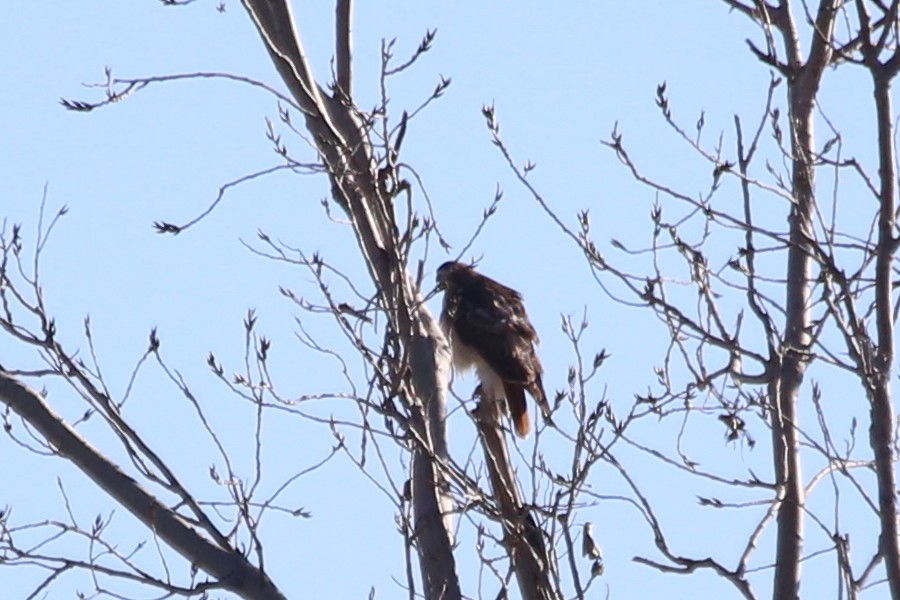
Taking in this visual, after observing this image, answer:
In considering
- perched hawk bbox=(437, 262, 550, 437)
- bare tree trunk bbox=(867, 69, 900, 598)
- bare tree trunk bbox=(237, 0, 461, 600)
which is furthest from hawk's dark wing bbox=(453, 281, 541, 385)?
bare tree trunk bbox=(867, 69, 900, 598)

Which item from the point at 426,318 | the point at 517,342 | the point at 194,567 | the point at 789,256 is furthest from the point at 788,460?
the point at 517,342

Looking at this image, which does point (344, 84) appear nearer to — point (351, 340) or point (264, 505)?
point (351, 340)

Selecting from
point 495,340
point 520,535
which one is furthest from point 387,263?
point 495,340

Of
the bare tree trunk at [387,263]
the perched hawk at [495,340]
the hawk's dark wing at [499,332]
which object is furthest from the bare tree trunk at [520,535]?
the hawk's dark wing at [499,332]

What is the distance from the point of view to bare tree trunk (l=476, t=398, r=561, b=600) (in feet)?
16.2

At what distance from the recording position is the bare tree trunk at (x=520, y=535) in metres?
4.95

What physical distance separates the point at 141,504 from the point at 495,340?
16.5 feet

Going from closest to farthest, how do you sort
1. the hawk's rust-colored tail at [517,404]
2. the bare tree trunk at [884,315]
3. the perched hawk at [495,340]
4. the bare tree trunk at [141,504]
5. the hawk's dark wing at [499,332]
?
1. the bare tree trunk at [884,315]
2. the bare tree trunk at [141,504]
3. the hawk's rust-colored tail at [517,404]
4. the perched hawk at [495,340]
5. the hawk's dark wing at [499,332]

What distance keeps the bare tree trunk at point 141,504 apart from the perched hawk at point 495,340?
4352 mm

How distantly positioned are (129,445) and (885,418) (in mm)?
2084

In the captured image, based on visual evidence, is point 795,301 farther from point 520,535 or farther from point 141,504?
point 141,504

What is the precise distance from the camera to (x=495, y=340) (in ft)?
32.1

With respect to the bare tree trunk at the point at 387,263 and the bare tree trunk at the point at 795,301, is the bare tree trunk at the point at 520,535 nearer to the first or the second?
the bare tree trunk at the point at 387,263

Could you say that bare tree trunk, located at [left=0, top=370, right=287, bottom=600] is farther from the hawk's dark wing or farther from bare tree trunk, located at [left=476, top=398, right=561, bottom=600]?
the hawk's dark wing
